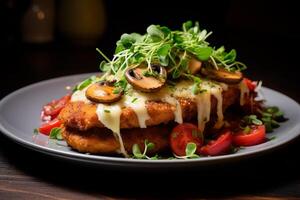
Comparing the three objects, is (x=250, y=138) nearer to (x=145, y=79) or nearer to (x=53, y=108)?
(x=145, y=79)

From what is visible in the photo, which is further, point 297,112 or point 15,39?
point 15,39

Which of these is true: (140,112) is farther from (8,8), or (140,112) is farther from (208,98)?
(8,8)

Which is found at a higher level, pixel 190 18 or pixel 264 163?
pixel 264 163

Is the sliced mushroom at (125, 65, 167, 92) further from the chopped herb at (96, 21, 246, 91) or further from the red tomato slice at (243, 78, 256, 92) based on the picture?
the red tomato slice at (243, 78, 256, 92)

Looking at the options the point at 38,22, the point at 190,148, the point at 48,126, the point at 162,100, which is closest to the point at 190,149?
the point at 190,148

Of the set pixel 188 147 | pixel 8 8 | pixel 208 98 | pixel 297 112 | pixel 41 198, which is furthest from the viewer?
pixel 8 8

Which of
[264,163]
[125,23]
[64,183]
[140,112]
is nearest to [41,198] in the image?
[64,183]
